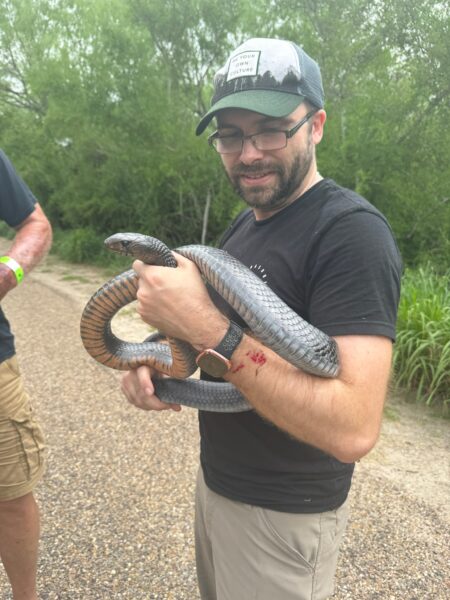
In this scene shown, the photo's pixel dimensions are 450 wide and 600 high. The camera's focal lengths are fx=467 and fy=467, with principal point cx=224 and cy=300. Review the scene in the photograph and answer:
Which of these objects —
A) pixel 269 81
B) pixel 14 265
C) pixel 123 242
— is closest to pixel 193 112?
pixel 14 265

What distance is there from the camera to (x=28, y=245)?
2682 mm

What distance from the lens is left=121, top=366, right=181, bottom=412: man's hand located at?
1910 mm

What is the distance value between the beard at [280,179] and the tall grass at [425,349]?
4.45 metres

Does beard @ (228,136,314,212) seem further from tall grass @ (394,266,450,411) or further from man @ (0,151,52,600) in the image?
tall grass @ (394,266,450,411)

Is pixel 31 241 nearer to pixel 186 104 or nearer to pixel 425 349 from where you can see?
pixel 425 349

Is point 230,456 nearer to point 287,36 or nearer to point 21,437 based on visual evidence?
point 21,437

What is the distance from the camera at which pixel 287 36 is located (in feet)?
33.7

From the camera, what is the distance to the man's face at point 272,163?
166 cm

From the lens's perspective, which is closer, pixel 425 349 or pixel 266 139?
pixel 266 139

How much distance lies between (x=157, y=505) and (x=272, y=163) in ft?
10.2

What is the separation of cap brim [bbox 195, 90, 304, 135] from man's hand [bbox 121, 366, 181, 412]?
1.08 m

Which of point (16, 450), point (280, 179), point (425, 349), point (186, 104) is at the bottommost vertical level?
point (425, 349)

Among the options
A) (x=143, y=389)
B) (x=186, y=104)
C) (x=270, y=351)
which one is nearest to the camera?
(x=270, y=351)

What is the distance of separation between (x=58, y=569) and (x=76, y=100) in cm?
1375
